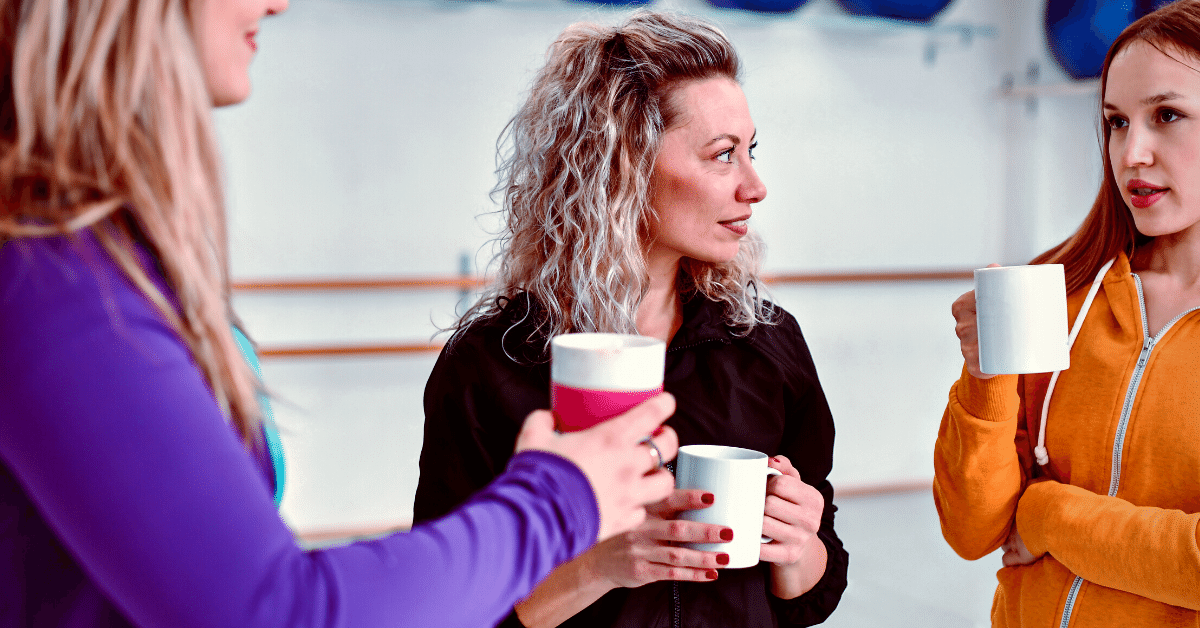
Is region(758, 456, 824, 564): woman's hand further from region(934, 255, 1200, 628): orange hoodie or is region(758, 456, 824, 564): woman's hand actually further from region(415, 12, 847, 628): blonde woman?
region(934, 255, 1200, 628): orange hoodie

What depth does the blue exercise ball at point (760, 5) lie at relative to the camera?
11.0ft

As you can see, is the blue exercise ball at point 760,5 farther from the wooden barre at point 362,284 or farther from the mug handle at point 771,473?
the mug handle at point 771,473

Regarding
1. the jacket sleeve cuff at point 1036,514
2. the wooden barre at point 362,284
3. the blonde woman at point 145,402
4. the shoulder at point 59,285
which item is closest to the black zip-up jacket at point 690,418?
the jacket sleeve cuff at point 1036,514

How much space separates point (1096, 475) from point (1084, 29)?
9.17 ft

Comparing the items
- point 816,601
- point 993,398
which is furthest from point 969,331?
point 816,601

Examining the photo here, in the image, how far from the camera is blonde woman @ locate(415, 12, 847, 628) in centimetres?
118

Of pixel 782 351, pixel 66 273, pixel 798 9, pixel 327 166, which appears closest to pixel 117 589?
pixel 66 273

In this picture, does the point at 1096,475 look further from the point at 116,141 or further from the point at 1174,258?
the point at 116,141

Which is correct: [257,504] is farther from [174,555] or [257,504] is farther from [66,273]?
[66,273]

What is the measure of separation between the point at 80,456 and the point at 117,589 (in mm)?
85

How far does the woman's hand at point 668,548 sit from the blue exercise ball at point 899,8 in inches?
117

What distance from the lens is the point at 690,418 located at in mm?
1220

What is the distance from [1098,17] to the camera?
129 inches

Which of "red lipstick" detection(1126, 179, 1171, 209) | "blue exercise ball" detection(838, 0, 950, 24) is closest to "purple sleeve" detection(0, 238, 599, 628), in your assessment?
"red lipstick" detection(1126, 179, 1171, 209)
